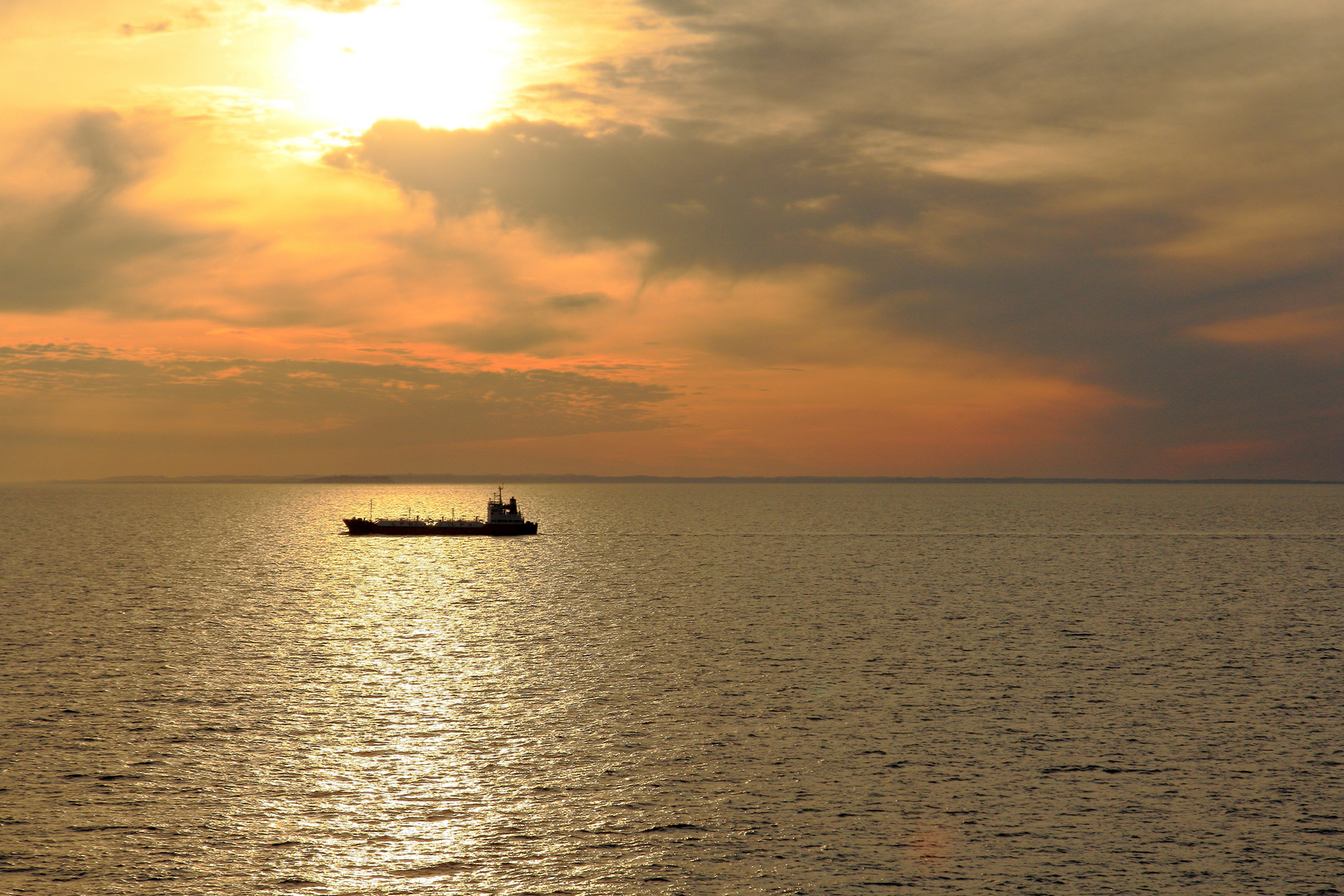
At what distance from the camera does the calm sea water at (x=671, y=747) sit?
31453 mm

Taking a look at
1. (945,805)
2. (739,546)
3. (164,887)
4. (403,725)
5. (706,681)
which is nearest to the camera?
(164,887)

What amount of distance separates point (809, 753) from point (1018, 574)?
9344 cm

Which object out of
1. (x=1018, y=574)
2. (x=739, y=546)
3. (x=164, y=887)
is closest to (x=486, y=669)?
(x=164, y=887)

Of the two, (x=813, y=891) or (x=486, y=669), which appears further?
(x=486, y=669)

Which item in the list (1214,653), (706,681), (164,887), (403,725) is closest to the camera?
(164,887)

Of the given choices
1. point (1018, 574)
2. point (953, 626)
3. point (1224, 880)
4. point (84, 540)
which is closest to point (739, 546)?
point (1018, 574)

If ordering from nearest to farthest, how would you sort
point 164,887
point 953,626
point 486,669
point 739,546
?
point 164,887, point 486,669, point 953,626, point 739,546

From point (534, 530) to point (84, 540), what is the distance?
3549 inches

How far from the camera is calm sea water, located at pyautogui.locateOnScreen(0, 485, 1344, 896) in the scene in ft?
103

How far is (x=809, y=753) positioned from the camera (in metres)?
43.3

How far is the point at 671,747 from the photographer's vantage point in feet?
145

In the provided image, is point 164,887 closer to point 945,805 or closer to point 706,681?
point 945,805

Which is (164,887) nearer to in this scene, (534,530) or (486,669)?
(486,669)

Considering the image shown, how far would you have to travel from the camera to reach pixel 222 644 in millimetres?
71812
